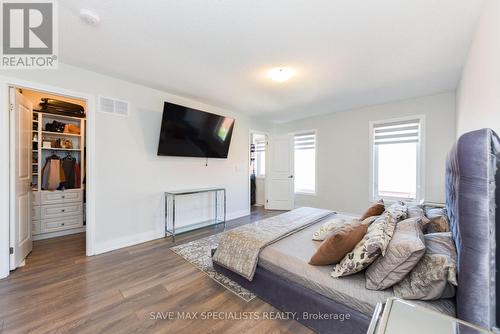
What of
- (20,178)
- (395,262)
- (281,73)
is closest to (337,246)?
(395,262)

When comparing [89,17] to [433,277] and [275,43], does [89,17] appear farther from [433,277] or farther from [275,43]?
[433,277]

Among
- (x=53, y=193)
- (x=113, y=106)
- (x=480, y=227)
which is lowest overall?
(x=53, y=193)

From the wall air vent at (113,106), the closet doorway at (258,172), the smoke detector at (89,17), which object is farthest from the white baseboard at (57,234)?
the closet doorway at (258,172)

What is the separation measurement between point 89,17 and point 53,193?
10.2ft

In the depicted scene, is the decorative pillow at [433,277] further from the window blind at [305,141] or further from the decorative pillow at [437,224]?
the window blind at [305,141]

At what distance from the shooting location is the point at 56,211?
11.4 ft

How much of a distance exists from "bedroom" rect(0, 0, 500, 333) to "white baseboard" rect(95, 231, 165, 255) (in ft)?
0.08

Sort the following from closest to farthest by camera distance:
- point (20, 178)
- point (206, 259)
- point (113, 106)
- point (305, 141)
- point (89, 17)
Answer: point (89, 17)
point (20, 178)
point (206, 259)
point (113, 106)
point (305, 141)

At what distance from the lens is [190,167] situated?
13.2 feet

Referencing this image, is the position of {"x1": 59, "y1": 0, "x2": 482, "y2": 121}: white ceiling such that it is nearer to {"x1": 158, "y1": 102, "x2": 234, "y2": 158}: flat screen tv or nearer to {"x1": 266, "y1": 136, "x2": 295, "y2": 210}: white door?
{"x1": 158, "y1": 102, "x2": 234, "y2": 158}: flat screen tv

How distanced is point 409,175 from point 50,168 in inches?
247

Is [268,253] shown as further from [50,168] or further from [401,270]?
[50,168]

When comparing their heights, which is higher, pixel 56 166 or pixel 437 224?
pixel 56 166

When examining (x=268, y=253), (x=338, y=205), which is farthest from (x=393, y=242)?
(x=338, y=205)
